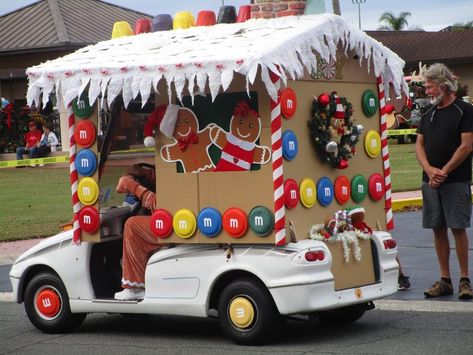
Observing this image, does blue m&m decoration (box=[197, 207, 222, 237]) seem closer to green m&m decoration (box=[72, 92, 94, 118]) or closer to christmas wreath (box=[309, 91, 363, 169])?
christmas wreath (box=[309, 91, 363, 169])

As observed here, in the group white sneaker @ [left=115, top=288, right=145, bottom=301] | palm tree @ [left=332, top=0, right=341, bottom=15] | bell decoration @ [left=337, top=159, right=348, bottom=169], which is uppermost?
palm tree @ [left=332, top=0, right=341, bottom=15]

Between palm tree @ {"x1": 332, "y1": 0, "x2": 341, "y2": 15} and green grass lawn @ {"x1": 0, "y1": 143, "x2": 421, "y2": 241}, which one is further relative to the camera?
palm tree @ {"x1": 332, "y1": 0, "x2": 341, "y2": 15}

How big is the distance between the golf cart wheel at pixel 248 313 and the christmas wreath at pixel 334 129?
124cm

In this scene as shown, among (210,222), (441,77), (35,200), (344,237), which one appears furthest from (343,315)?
(35,200)

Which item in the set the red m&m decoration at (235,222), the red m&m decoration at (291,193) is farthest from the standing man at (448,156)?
the red m&m decoration at (235,222)

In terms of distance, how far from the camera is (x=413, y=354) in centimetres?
759

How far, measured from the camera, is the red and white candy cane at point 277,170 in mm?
8070

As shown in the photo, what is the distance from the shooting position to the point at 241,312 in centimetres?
816

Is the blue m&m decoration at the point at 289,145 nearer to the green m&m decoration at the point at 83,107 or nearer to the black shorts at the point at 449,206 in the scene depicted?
the green m&m decoration at the point at 83,107

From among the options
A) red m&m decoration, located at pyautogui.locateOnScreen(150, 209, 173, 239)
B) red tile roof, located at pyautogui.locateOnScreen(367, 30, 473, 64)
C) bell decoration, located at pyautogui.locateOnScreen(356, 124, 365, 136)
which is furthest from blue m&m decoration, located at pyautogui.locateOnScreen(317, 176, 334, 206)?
red tile roof, located at pyautogui.locateOnScreen(367, 30, 473, 64)

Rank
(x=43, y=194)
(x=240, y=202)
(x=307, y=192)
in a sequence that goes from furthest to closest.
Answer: (x=43, y=194)
(x=307, y=192)
(x=240, y=202)

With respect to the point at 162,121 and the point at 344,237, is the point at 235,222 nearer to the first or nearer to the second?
the point at 344,237

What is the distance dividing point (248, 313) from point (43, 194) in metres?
16.1

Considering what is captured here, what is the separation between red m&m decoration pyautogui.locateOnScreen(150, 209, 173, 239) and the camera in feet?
28.4
